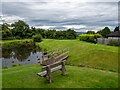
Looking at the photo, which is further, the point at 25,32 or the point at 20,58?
the point at 25,32

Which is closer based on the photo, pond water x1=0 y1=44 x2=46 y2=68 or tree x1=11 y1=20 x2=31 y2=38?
pond water x1=0 y1=44 x2=46 y2=68

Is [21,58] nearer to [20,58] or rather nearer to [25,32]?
[20,58]

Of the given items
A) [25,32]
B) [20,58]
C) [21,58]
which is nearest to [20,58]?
[20,58]

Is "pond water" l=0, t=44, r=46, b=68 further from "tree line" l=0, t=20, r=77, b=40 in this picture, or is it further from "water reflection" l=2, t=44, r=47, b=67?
"tree line" l=0, t=20, r=77, b=40

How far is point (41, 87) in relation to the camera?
5277 mm

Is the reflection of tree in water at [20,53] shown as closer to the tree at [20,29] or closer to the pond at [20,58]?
the pond at [20,58]

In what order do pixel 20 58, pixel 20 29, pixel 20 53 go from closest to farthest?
pixel 20 58 < pixel 20 53 < pixel 20 29

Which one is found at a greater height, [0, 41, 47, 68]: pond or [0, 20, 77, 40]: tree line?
[0, 20, 77, 40]: tree line

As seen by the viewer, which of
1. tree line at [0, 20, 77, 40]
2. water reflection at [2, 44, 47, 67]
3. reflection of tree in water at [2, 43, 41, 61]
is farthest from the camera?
tree line at [0, 20, 77, 40]

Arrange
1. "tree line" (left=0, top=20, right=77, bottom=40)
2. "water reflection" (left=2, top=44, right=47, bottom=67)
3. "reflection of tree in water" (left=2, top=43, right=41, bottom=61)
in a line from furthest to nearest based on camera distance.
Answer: "tree line" (left=0, top=20, right=77, bottom=40) → "reflection of tree in water" (left=2, top=43, right=41, bottom=61) → "water reflection" (left=2, top=44, right=47, bottom=67)

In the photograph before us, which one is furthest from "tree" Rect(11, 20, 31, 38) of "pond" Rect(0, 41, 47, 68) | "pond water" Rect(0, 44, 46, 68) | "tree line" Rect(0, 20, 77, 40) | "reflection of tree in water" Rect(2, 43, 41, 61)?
"pond water" Rect(0, 44, 46, 68)

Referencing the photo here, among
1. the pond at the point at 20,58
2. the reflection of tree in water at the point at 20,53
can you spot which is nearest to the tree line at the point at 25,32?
the reflection of tree in water at the point at 20,53

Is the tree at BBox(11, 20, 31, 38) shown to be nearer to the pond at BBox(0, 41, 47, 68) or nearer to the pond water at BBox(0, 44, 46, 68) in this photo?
the pond at BBox(0, 41, 47, 68)

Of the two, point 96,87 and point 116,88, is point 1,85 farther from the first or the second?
point 116,88
